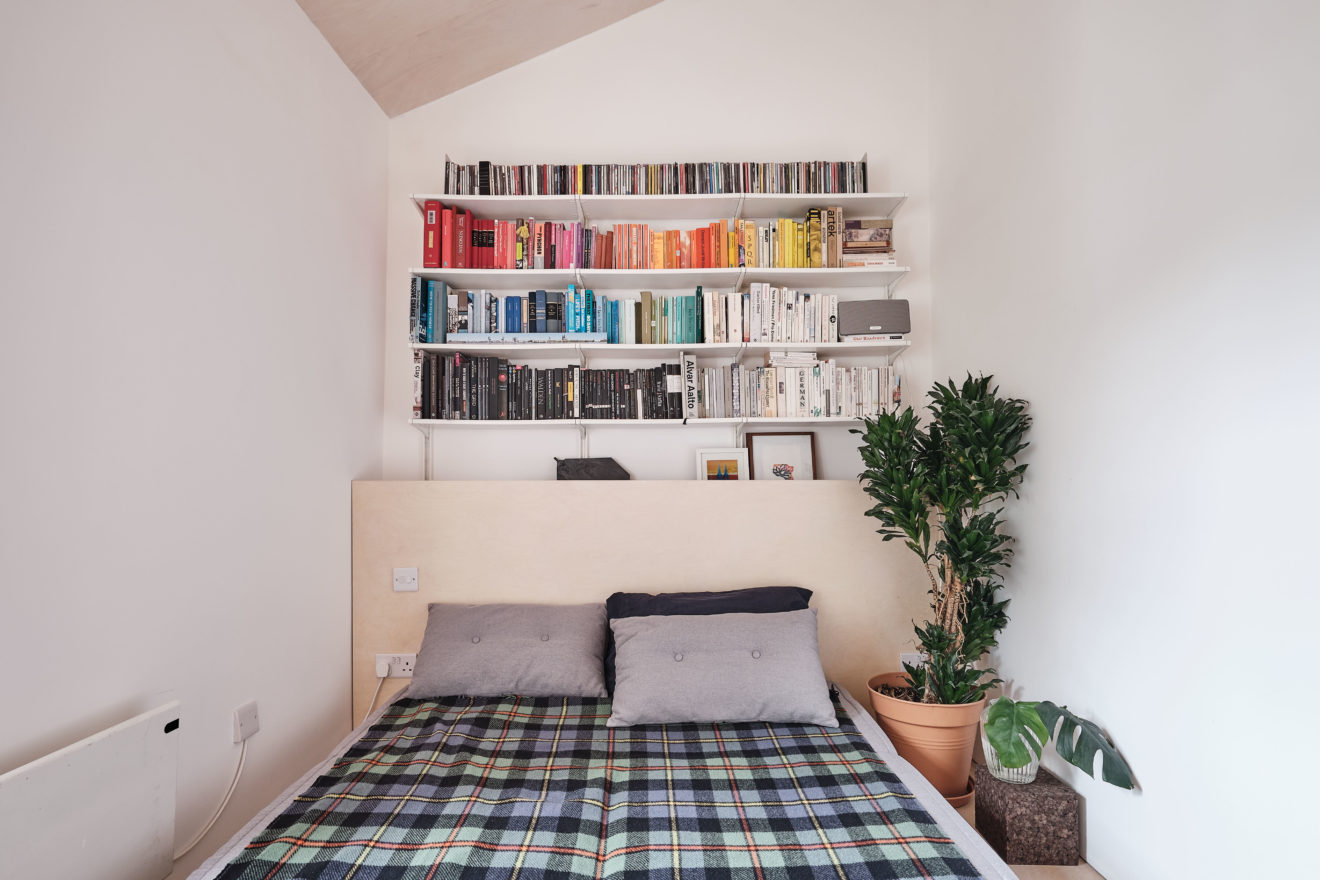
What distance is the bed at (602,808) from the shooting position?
4.61 feet

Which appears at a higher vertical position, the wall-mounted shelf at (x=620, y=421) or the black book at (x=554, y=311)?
the black book at (x=554, y=311)

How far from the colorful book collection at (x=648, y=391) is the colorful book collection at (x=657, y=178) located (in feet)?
2.31

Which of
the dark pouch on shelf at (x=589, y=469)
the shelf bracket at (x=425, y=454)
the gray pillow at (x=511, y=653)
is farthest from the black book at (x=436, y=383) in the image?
the gray pillow at (x=511, y=653)

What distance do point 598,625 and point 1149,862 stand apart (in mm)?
1710

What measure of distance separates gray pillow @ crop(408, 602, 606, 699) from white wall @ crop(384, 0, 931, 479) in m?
0.83

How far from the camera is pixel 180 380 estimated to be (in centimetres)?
173

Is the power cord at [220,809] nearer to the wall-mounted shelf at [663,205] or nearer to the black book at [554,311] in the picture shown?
the black book at [554,311]

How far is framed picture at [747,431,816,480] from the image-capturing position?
2.94m

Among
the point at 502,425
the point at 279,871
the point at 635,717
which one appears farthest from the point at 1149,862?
the point at 502,425

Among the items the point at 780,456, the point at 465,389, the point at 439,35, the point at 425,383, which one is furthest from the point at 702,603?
the point at 439,35

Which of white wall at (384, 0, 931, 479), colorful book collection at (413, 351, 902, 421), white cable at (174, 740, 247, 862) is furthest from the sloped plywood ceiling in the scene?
white cable at (174, 740, 247, 862)

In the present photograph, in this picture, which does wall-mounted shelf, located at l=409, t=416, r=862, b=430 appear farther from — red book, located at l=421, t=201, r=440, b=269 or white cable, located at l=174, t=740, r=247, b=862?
white cable, located at l=174, t=740, r=247, b=862

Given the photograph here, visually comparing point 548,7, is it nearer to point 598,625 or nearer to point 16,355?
point 16,355

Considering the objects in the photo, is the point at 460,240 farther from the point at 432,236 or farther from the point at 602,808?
the point at 602,808
